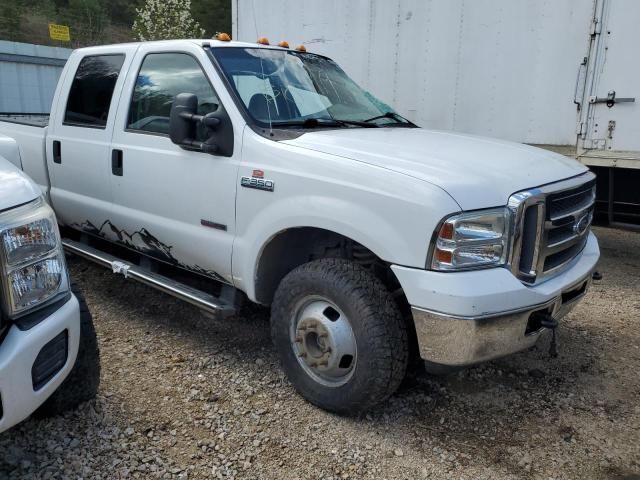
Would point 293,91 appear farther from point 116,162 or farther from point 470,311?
point 470,311

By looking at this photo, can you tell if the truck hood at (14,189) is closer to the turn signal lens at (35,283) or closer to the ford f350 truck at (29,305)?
the ford f350 truck at (29,305)

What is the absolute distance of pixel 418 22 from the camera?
20.3 ft

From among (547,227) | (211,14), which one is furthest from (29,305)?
(211,14)

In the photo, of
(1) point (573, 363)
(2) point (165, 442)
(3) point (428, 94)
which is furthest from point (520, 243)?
(3) point (428, 94)

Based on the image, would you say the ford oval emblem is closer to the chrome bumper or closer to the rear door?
the chrome bumper

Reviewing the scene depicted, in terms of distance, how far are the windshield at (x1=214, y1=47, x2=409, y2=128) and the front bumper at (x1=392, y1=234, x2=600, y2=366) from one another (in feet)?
4.40

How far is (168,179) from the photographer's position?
3.50 m

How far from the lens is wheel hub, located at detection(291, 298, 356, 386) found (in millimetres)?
2762

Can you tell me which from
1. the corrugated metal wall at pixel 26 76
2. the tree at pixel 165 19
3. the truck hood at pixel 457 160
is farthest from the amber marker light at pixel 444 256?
the tree at pixel 165 19

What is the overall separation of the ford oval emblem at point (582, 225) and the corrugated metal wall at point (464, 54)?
8.11 feet

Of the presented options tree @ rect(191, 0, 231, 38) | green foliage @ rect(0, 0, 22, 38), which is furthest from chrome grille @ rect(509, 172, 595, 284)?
green foliage @ rect(0, 0, 22, 38)

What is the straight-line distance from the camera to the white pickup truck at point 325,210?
2436 millimetres

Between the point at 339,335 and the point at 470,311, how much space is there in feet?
2.30

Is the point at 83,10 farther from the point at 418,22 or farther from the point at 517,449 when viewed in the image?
the point at 517,449
